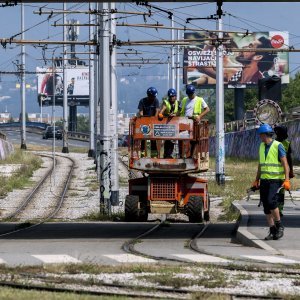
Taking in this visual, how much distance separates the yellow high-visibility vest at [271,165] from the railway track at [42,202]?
5862 millimetres

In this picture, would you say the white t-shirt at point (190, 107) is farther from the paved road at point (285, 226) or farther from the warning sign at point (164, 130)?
the paved road at point (285, 226)

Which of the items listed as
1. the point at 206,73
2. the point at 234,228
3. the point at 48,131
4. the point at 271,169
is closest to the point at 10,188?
the point at 234,228

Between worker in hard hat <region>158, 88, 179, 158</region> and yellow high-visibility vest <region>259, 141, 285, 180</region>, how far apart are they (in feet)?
20.0

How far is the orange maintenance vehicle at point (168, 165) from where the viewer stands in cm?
2539

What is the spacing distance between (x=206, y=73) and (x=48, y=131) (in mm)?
25298

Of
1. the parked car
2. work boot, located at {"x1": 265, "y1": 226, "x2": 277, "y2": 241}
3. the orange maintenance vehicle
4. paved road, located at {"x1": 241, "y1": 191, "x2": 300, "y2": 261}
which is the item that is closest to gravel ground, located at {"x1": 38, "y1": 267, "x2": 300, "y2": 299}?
paved road, located at {"x1": 241, "y1": 191, "x2": 300, "y2": 261}

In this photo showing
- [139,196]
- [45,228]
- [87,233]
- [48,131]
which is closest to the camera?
[87,233]

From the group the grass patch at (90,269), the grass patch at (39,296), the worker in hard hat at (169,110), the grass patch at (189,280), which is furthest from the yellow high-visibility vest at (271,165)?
the grass patch at (39,296)

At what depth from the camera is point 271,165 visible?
1952 centimetres

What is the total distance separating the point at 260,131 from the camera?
19453mm

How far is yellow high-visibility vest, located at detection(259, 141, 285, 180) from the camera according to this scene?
63.7 ft

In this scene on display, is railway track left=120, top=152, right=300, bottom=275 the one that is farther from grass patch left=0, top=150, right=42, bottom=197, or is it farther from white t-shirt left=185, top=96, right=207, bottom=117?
grass patch left=0, top=150, right=42, bottom=197

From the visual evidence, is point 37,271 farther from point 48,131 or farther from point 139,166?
point 48,131

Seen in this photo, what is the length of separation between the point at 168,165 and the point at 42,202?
12.1 meters
